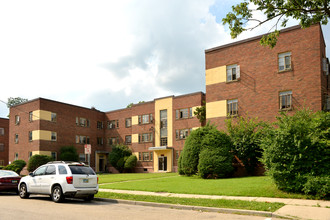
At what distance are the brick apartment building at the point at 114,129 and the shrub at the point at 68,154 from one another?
89cm

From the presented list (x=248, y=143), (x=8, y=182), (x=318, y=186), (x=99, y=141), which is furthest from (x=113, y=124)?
(x=318, y=186)

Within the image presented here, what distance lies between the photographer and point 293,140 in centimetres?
1390

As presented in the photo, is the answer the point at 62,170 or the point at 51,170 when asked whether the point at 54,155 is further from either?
the point at 62,170

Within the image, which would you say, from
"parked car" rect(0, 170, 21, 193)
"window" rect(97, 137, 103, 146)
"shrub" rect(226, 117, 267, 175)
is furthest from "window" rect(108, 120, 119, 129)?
"parked car" rect(0, 170, 21, 193)

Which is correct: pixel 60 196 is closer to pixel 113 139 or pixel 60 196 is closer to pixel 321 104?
pixel 321 104

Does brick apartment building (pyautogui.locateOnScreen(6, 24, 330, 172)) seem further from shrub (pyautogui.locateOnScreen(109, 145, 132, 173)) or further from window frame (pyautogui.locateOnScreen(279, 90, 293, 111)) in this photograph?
shrub (pyautogui.locateOnScreen(109, 145, 132, 173))

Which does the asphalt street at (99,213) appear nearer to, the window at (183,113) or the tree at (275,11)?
the tree at (275,11)

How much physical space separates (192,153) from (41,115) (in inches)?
1041

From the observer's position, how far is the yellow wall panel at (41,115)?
4200cm

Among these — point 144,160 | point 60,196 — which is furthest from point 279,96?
point 144,160

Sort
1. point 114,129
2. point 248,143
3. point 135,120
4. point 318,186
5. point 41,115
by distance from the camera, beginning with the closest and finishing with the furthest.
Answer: point 318,186 < point 248,143 < point 41,115 < point 135,120 < point 114,129

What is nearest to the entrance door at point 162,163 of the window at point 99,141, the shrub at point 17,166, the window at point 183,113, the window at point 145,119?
the window at point 145,119

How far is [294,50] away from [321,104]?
500 centimetres

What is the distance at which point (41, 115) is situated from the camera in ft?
138
